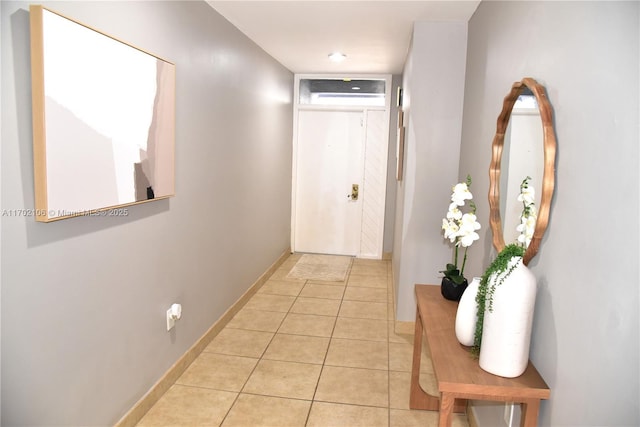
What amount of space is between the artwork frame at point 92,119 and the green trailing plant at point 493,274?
157cm

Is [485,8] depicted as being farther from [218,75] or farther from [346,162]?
[346,162]

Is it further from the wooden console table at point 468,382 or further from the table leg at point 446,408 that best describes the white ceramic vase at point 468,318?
the table leg at point 446,408

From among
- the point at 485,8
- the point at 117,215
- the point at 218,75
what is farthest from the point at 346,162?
the point at 117,215

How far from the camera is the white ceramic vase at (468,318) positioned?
1.74 meters

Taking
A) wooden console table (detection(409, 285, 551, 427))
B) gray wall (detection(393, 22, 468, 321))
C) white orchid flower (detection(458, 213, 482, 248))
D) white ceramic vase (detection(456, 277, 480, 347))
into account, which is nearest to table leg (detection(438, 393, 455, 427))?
wooden console table (detection(409, 285, 551, 427))

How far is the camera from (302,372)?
2.94m

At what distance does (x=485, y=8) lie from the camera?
2656 millimetres

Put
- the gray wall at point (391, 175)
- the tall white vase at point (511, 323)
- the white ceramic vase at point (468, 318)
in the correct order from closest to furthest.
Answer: the tall white vase at point (511, 323) < the white ceramic vase at point (468, 318) < the gray wall at point (391, 175)

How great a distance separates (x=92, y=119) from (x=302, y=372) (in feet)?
6.57

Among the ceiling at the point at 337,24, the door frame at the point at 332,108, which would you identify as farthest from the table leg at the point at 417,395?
the door frame at the point at 332,108

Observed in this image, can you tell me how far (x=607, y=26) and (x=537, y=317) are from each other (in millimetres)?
955

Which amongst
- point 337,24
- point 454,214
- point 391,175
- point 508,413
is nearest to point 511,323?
point 508,413

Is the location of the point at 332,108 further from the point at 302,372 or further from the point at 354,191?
the point at 302,372

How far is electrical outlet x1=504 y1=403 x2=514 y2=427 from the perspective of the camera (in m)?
1.81
